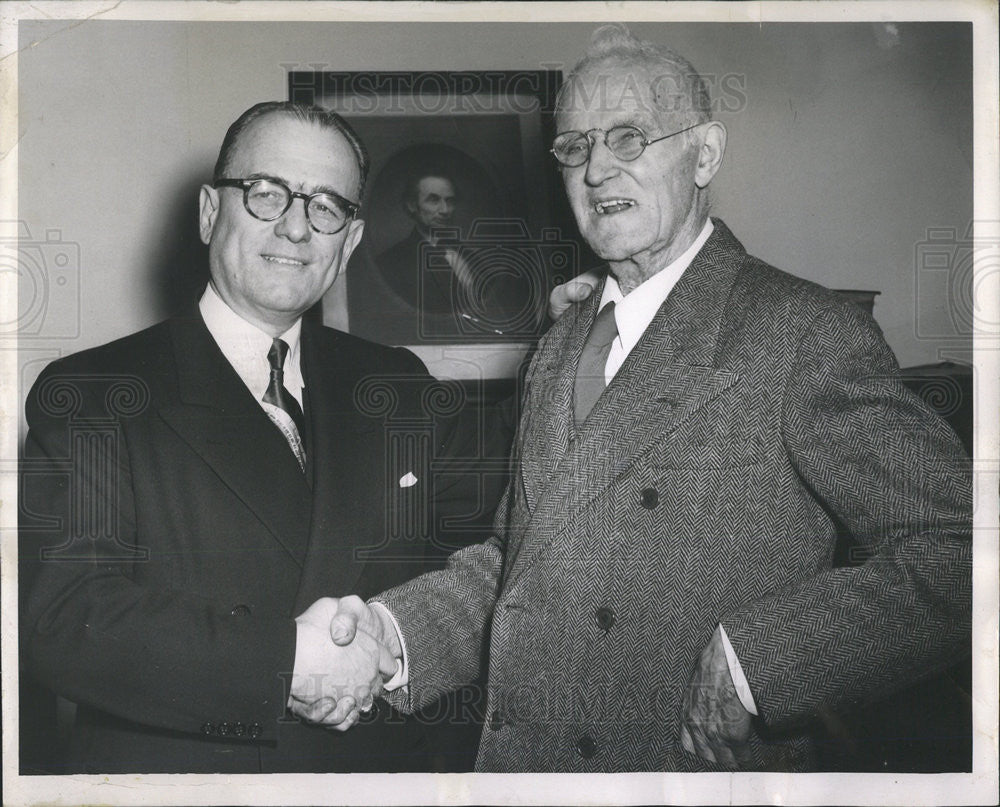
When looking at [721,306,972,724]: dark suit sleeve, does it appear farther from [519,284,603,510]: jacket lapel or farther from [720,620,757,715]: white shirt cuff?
[519,284,603,510]: jacket lapel

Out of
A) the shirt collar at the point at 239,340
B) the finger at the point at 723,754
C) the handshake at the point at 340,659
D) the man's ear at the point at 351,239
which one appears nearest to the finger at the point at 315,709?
the handshake at the point at 340,659

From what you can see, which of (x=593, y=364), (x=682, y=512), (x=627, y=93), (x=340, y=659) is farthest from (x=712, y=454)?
(x=340, y=659)

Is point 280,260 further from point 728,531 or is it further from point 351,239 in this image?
point 728,531

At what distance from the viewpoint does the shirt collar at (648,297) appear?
1.58 metres

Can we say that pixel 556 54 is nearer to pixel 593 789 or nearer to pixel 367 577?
pixel 367 577

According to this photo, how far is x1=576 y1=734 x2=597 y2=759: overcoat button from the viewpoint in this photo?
159 cm

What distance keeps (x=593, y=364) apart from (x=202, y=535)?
2.44 ft

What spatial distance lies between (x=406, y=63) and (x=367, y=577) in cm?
95

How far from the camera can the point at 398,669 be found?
1.66 metres

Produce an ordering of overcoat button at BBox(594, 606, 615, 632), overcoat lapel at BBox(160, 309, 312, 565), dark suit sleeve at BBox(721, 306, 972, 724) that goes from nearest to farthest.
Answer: dark suit sleeve at BBox(721, 306, 972, 724), overcoat button at BBox(594, 606, 615, 632), overcoat lapel at BBox(160, 309, 312, 565)

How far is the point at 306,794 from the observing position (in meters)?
1.68

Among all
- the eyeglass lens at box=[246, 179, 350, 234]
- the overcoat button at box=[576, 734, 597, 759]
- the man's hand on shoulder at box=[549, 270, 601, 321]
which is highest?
the eyeglass lens at box=[246, 179, 350, 234]

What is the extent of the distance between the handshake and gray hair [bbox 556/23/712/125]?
38.3 inches

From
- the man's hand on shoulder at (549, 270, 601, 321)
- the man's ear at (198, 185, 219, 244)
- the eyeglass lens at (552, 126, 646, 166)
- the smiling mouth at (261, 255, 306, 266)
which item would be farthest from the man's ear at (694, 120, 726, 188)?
the man's ear at (198, 185, 219, 244)
